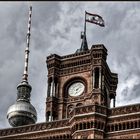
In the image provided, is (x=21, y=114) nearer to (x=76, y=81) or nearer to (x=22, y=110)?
(x=22, y=110)

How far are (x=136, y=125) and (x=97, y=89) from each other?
1583 centimetres

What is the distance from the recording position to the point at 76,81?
6275 centimetres

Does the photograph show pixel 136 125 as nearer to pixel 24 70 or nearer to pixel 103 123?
pixel 103 123

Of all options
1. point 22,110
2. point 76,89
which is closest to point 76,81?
point 76,89

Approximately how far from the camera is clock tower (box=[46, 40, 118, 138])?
60625 mm

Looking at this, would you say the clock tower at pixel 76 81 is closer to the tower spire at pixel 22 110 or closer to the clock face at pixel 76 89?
the clock face at pixel 76 89

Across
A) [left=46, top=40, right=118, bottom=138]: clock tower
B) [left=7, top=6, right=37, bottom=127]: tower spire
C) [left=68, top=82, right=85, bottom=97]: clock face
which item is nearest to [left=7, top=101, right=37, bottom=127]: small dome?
[left=7, top=6, right=37, bottom=127]: tower spire

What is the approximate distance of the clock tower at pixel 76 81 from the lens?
60.6 meters

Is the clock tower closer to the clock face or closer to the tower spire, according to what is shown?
the clock face

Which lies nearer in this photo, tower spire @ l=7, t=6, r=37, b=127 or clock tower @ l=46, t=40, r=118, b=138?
clock tower @ l=46, t=40, r=118, b=138

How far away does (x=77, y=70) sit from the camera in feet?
208

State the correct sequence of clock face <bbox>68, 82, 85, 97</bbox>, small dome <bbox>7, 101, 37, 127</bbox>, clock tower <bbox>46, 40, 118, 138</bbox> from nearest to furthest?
clock tower <bbox>46, 40, 118, 138</bbox> → small dome <bbox>7, 101, 37, 127</bbox> → clock face <bbox>68, 82, 85, 97</bbox>

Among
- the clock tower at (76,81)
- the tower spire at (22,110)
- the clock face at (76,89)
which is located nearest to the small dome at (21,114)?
the tower spire at (22,110)

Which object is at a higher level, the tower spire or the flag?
the flag
